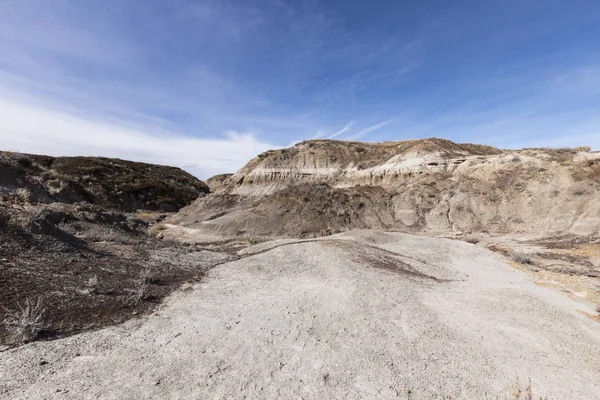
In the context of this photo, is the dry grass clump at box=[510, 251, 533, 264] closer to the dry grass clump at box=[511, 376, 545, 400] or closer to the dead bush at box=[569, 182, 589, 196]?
the dead bush at box=[569, 182, 589, 196]

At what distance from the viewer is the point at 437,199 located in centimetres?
3516

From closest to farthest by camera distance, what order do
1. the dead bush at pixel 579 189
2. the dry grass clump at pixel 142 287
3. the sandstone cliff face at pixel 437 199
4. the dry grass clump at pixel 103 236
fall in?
1. the dry grass clump at pixel 142 287
2. the dry grass clump at pixel 103 236
3. the dead bush at pixel 579 189
4. the sandstone cliff face at pixel 437 199

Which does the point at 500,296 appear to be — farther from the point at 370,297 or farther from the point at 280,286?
the point at 280,286

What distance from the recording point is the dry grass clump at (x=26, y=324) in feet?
21.8

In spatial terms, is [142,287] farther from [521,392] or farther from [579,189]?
[579,189]

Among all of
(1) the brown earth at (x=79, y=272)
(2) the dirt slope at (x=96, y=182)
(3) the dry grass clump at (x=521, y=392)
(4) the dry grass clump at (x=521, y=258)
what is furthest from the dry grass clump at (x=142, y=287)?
(2) the dirt slope at (x=96, y=182)

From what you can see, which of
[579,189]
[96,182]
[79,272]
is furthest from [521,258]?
[96,182]

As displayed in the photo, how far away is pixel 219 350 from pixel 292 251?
9.40 metres

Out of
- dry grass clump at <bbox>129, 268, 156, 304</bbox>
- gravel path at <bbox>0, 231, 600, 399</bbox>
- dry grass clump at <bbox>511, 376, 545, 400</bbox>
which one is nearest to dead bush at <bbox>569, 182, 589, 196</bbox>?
gravel path at <bbox>0, 231, 600, 399</bbox>

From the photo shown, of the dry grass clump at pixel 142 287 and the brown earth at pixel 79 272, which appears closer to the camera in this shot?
the brown earth at pixel 79 272

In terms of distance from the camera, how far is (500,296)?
449 inches

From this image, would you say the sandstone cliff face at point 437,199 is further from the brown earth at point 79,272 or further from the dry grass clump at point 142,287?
the dry grass clump at point 142,287

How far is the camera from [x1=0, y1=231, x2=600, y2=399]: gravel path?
5898 millimetres

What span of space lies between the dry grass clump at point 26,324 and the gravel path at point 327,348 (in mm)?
293
